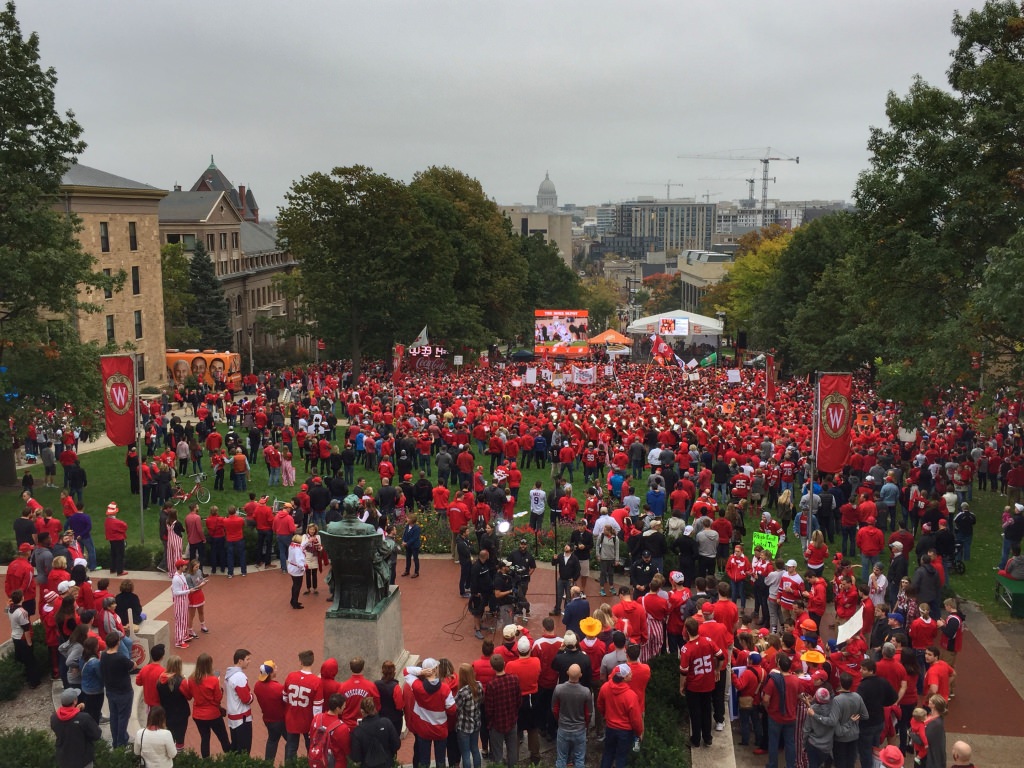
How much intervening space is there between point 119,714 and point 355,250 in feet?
125

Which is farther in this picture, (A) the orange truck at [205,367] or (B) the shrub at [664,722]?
(A) the orange truck at [205,367]

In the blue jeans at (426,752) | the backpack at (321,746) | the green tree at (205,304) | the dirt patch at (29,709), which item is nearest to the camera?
the backpack at (321,746)

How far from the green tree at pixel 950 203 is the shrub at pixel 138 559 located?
57.4 ft

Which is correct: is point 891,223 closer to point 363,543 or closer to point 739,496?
point 739,496

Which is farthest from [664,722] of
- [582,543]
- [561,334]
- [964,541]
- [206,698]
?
[561,334]

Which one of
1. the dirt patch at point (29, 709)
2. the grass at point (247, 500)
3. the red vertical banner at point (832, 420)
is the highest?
the red vertical banner at point (832, 420)

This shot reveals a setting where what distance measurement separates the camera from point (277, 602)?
1647cm

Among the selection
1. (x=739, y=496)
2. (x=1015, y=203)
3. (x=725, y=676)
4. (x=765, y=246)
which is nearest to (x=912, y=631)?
(x=725, y=676)

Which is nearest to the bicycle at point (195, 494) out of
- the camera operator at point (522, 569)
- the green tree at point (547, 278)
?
the camera operator at point (522, 569)

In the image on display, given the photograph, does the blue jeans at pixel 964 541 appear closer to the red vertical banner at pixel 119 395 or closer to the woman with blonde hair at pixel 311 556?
the woman with blonde hair at pixel 311 556

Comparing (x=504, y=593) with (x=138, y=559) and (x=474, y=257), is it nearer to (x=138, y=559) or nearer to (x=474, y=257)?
(x=138, y=559)

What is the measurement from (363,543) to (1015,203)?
17696 mm

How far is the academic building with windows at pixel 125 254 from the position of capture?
44.8 meters

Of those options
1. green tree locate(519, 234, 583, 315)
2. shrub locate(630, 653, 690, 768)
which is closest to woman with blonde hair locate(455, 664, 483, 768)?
shrub locate(630, 653, 690, 768)
